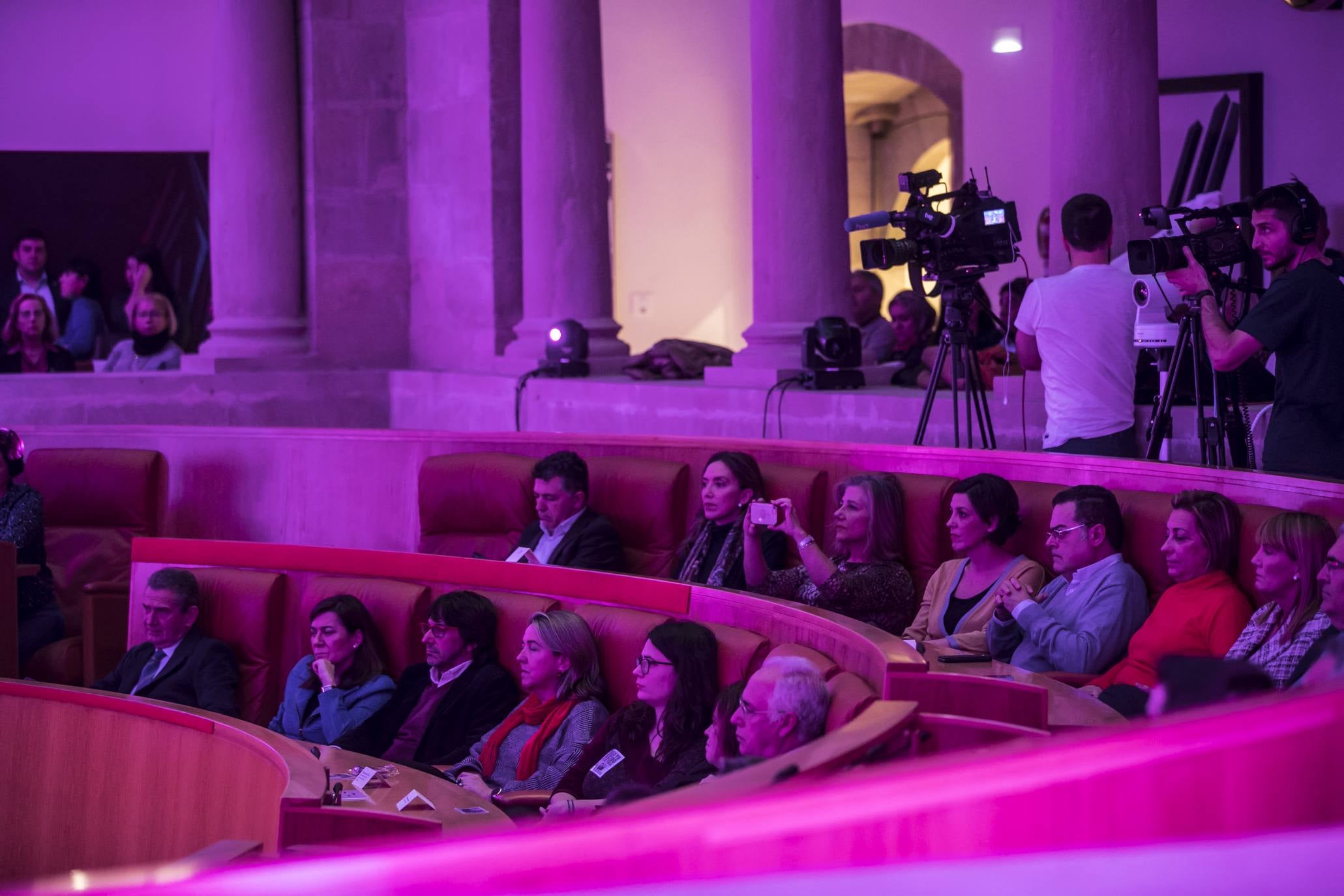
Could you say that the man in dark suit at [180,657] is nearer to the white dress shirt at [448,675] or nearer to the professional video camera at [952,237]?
Result: the white dress shirt at [448,675]

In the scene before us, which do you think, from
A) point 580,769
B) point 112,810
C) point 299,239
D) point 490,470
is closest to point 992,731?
point 580,769

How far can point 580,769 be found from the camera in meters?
3.52

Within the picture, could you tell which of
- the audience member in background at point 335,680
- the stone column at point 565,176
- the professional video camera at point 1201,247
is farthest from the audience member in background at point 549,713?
the stone column at point 565,176

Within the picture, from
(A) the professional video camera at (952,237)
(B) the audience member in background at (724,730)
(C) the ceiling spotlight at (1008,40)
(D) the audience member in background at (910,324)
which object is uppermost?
(C) the ceiling spotlight at (1008,40)

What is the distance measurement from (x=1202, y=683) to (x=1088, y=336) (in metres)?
3.46

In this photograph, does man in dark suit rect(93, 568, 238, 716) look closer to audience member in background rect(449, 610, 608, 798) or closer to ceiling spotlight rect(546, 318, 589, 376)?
audience member in background rect(449, 610, 608, 798)

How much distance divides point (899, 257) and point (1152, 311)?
834 mm

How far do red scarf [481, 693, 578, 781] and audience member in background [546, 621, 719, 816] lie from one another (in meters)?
0.21

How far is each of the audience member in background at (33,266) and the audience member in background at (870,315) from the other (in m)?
4.63

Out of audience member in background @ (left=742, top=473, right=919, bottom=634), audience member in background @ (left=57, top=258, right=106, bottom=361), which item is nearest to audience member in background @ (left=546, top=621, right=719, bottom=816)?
audience member in background @ (left=742, top=473, right=919, bottom=634)

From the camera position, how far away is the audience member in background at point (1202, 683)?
1.03 m

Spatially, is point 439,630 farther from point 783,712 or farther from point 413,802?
point 783,712

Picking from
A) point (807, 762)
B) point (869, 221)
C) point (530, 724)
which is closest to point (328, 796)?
point (530, 724)

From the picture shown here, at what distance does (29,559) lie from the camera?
566 centimetres
